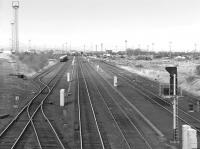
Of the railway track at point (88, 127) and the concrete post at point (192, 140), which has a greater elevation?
the concrete post at point (192, 140)

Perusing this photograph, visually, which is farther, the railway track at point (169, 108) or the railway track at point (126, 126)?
the railway track at point (169, 108)

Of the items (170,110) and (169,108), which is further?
(169,108)

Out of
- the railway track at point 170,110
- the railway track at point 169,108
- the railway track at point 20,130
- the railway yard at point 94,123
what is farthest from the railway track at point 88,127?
the railway track at point 169,108

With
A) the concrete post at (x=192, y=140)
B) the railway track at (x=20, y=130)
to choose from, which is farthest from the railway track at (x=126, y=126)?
the railway track at (x=20, y=130)

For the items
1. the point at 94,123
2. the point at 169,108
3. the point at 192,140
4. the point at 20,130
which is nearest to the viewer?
the point at 192,140

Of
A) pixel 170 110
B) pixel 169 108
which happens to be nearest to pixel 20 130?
pixel 170 110

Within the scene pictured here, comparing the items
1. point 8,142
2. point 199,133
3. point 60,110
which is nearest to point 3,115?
point 60,110

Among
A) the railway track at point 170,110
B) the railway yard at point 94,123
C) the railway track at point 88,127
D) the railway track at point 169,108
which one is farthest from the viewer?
the railway track at point 169,108

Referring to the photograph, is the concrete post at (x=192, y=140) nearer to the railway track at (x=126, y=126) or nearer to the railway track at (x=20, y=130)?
the railway track at (x=126, y=126)

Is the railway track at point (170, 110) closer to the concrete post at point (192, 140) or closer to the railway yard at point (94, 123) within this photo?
the railway yard at point (94, 123)

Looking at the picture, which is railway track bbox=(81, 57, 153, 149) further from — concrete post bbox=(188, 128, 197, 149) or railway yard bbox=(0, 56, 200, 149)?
concrete post bbox=(188, 128, 197, 149)

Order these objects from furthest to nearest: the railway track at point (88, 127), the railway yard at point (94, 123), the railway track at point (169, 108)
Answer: the railway track at point (169, 108), the railway yard at point (94, 123), the railway track at point (88, 127)

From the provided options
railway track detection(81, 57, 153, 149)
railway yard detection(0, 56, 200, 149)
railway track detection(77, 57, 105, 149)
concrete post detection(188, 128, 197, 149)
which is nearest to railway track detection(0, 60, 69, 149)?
railway yard detection(0, 56, 200, 149)

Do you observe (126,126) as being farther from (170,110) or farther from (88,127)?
(170,110)
